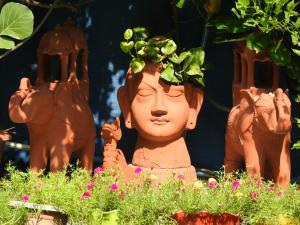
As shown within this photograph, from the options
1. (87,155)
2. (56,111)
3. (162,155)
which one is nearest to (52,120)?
(56,111)

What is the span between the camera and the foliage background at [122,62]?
5297 mm

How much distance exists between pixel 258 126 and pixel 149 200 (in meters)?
0.93

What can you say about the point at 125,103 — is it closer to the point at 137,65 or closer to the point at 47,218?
the point at 137,65

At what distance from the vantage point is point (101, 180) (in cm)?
381

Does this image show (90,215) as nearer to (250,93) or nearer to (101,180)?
(101,180)

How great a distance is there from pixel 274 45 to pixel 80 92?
1298 mm

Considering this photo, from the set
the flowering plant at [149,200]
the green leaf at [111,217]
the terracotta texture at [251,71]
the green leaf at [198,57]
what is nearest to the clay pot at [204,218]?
the flowering plant at [149,200]

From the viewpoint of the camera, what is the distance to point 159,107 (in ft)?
14.3

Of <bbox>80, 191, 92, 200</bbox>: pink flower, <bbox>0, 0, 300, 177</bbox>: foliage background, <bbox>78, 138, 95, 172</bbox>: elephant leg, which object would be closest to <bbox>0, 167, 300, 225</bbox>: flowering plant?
<bbox>80, 191, 92, 200</bbox>: pink flower

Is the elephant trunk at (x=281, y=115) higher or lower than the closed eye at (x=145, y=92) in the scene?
lower

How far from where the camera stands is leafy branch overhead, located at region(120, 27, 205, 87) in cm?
439

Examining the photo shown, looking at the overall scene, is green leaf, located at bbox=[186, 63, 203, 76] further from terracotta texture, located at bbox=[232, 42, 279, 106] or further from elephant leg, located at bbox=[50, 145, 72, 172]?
elephant leg, located at bbox=[50, 145, 72, 172]

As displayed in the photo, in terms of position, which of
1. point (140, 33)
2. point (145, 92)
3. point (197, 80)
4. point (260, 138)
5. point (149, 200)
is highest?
point (140, 33)

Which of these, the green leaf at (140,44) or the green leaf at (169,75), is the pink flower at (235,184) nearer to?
the green leaf at (169,75)
